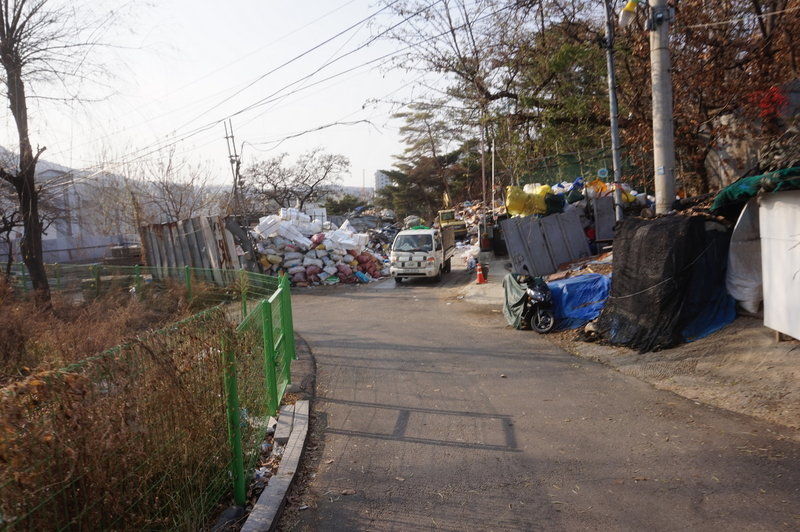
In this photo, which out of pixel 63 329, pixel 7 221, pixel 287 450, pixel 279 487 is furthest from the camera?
pixel 7 221

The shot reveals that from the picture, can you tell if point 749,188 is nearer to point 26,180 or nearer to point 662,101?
point 662,101

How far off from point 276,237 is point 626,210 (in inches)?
542

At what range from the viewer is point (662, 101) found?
925cm

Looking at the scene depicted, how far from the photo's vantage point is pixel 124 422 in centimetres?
314

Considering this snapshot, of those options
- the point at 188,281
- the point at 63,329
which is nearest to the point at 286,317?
the point at 63,329

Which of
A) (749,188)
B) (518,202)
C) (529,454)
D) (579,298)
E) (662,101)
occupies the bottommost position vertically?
(529,454)

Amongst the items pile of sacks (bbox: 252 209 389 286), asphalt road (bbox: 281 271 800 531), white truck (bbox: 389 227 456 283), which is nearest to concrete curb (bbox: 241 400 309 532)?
asphalt road (bbox: 281 271 800 531)

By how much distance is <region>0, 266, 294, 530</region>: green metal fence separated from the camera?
262cm

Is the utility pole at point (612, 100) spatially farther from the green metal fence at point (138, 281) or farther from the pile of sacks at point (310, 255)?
the pile of sacks at point (310, 255)

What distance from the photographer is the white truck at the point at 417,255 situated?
2058cm

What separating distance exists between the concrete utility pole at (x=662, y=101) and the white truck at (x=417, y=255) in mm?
11736

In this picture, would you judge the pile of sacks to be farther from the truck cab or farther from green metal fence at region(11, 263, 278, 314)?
the truck cab

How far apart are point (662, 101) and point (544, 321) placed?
168 inches

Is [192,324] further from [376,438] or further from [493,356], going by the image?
[493,356]
